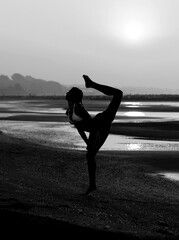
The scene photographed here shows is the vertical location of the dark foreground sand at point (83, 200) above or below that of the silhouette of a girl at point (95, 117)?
below

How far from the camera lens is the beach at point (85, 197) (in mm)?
6992

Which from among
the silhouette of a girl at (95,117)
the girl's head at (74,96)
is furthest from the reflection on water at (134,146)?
the girl's head at (74,96)

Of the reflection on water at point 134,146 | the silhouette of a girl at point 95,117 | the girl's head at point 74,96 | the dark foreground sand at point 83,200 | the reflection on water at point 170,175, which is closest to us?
the dark foreground sand at point 83,200

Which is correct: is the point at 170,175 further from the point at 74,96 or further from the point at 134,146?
the point at 134,146

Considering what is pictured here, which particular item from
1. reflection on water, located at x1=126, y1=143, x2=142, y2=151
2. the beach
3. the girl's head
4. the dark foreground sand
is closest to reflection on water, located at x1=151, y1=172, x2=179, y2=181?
the beach

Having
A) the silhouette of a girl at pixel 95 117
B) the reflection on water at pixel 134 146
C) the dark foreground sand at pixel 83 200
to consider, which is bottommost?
the reflection on water at pixel 134 146

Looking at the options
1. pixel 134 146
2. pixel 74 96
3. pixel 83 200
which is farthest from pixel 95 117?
pixel 134 146

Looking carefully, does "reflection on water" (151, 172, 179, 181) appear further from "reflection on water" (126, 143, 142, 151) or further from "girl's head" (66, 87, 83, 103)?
"girl's head" (66, 87, 83, 103)

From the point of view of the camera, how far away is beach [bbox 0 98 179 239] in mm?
6992

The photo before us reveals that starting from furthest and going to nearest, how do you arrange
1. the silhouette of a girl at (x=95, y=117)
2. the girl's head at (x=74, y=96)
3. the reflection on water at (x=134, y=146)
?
1. the reflection on water at (x=134, y=146)
2. the girl's head at (x=74, y=96)
3. the silhouette of a girl at (x=95, y=117)

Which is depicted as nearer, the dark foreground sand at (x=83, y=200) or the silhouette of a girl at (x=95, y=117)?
the dark foreground sand at (x=83, y=200)

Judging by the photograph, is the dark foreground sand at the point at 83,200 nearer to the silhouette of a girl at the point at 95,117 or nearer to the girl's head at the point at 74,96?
the silhouette of a girl at the point at 95,117

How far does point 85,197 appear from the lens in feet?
33.6

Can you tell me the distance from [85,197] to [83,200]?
44 centimetres
